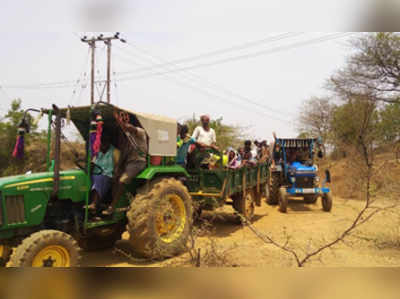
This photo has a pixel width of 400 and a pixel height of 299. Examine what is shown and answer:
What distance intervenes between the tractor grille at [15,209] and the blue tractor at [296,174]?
25.7 ft

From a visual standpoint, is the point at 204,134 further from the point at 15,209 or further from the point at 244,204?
the point at 15,209

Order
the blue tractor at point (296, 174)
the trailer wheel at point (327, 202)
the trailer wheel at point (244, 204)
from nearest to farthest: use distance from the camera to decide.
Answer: the trailer wheel at point (244, 204) < the trailer wheel at point (327, 202) < the blue tractor at point (296, 174)

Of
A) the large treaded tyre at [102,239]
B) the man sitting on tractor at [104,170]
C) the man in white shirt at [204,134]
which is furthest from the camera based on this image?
the man in white shirt at [204,134]

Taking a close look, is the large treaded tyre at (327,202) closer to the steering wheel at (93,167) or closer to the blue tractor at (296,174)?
the blue tractor at (296,174)

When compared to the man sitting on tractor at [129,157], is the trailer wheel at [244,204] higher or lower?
lower

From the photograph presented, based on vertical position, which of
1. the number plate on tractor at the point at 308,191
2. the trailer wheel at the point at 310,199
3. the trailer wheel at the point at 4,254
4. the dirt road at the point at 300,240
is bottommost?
the dirt road at the point at 300,240

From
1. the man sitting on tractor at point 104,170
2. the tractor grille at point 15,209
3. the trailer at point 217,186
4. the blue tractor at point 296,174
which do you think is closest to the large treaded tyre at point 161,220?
the man sitting on tractor at point 104,170

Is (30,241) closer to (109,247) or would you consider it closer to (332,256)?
(109,247)

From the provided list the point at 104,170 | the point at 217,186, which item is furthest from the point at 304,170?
the point at 104,170

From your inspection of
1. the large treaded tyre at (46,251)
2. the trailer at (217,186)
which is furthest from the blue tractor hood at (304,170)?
the large treaded tyre at (46,251)

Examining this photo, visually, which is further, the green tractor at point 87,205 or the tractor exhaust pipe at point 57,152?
the tractor exhaust pipe at point 57,152

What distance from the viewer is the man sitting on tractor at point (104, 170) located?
4.90 m

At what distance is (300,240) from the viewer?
21.6 ft

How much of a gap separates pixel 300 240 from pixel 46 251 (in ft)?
15.9
